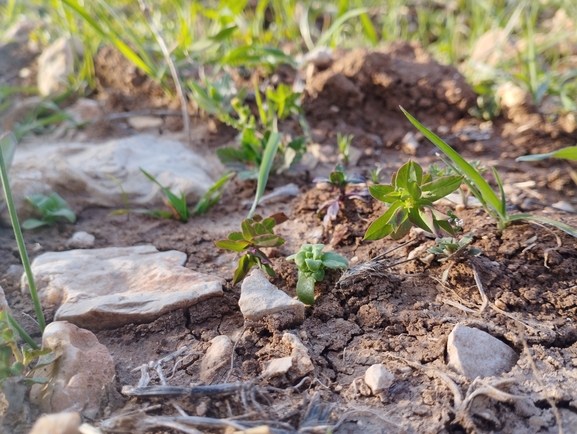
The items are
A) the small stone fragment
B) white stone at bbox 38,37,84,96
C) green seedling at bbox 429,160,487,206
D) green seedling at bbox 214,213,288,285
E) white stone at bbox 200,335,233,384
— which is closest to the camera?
the small stone fragment

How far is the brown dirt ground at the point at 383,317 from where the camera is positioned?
1.10 m

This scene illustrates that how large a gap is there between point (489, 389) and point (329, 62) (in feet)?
6.53

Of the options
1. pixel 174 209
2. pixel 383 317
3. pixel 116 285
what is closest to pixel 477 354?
pixel 383 317

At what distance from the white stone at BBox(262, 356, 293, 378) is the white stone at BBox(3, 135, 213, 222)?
3.40 feet

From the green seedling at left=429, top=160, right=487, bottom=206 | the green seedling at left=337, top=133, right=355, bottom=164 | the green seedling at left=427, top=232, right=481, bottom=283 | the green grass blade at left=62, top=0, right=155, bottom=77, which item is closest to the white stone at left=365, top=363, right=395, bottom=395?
→ the green seedling at left=427, top=232, right=481, bottom=283

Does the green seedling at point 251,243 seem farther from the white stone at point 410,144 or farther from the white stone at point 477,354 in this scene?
the white stone at point 410,144

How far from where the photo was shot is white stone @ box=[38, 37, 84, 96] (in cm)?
296

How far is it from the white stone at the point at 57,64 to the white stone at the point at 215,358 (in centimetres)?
234

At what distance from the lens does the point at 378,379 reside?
1154mm

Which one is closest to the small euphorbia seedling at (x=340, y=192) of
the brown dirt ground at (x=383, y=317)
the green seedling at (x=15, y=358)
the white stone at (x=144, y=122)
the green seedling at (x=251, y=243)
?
the brown dirt ground at (x=383, y=317)

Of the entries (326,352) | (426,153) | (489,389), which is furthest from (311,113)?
(489,389)

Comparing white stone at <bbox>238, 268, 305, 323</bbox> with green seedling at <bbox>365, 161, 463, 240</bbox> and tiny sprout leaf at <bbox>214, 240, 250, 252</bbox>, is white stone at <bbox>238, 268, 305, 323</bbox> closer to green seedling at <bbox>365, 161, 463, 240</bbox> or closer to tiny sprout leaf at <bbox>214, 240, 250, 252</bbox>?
tiny sprout leaf at <bbox>214, 240, 250, 252</bbox>

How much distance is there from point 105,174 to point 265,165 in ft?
2.71

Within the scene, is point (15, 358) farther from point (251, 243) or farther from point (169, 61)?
point (169, 61)
